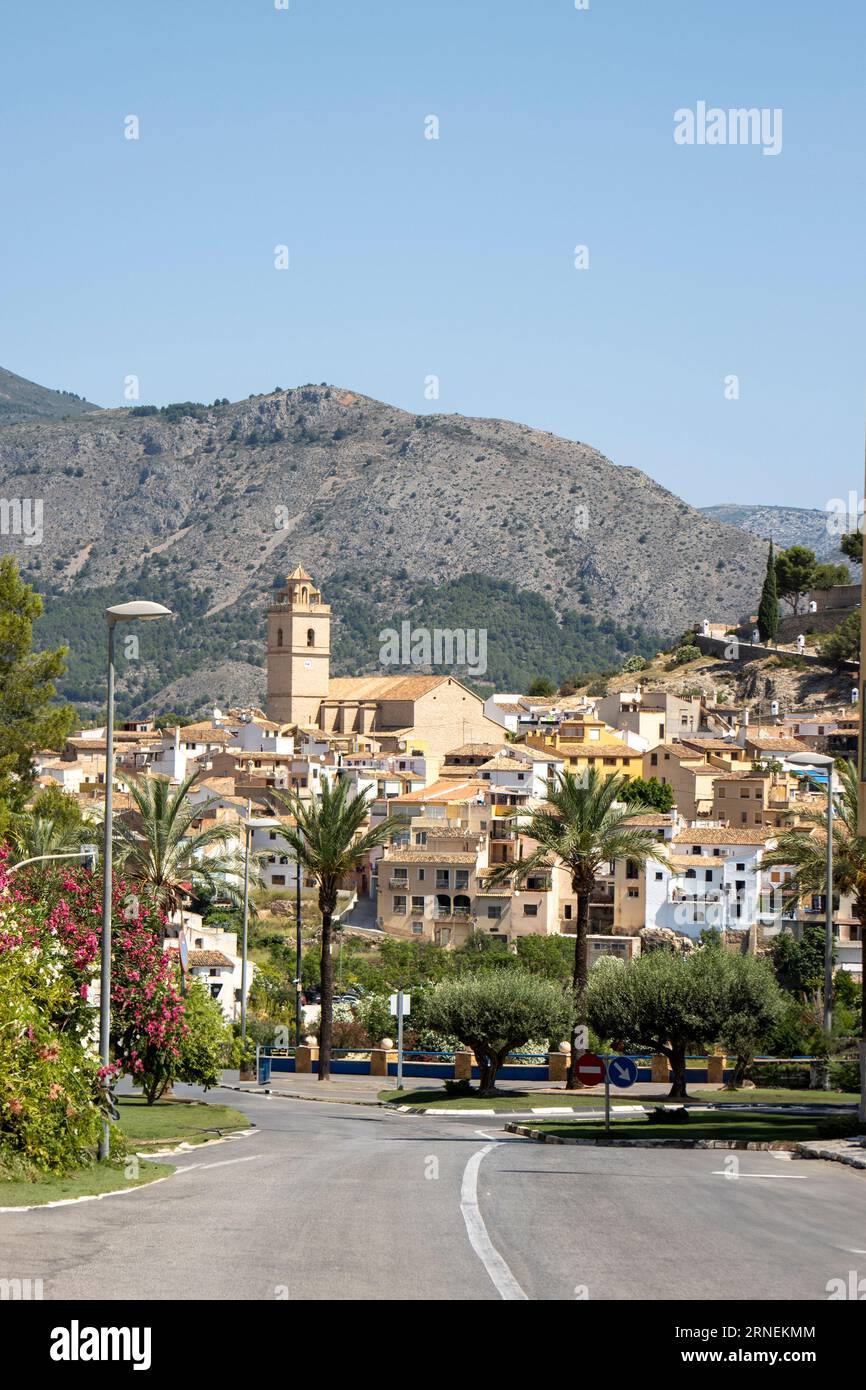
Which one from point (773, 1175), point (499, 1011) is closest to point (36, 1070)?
point (773, 1175)

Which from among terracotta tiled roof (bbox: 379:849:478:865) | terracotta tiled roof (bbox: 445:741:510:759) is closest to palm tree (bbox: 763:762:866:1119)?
terracotta tiled roof (bbox: 379:849:478:865)

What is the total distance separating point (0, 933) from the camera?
67.7ft

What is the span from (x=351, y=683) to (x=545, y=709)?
19610 millimetres

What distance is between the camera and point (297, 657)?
601 ft

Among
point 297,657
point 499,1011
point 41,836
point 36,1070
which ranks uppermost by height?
point 297,657

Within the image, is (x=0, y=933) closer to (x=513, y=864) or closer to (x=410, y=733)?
(x=513, y=864)

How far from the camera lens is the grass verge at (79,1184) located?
17547 mm

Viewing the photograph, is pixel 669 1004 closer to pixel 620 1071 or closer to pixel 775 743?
pixel 620 1071

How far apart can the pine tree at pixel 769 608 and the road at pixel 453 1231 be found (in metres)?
144

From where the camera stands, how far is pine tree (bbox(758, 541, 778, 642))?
16812 centimetres

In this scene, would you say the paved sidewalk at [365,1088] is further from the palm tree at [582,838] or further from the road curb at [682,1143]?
the road curb at [682,1143]

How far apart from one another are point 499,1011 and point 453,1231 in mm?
28477

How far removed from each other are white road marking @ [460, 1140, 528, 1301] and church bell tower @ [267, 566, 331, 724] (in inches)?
6236
